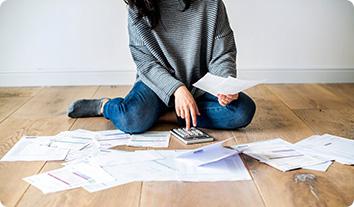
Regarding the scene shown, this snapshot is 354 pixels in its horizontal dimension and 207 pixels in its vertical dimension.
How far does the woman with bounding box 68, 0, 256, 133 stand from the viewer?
143cm

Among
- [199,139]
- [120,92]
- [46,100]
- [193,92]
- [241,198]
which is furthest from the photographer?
[120,92]

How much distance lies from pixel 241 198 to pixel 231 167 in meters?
0.16

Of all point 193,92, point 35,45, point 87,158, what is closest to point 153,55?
point 193,92

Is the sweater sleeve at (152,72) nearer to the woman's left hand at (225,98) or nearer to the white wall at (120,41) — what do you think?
the woman's left hand at (225,98)

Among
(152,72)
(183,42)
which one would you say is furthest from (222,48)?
(152,72)

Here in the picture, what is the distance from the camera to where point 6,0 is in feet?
7.18

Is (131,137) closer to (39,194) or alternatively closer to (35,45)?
(39,194)

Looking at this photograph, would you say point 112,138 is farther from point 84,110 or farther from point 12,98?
point 12,98

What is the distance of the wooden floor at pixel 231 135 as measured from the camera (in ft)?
3.25

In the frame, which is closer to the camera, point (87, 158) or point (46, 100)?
point (87, 158)

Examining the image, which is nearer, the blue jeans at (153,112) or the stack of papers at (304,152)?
the stack of papers at (304,152)

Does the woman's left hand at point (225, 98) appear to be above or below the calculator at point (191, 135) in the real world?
above

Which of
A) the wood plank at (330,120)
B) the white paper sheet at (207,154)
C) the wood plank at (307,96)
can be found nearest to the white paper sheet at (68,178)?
the white paper sheet at (207,154)

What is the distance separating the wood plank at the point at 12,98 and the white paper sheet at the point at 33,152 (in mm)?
334
